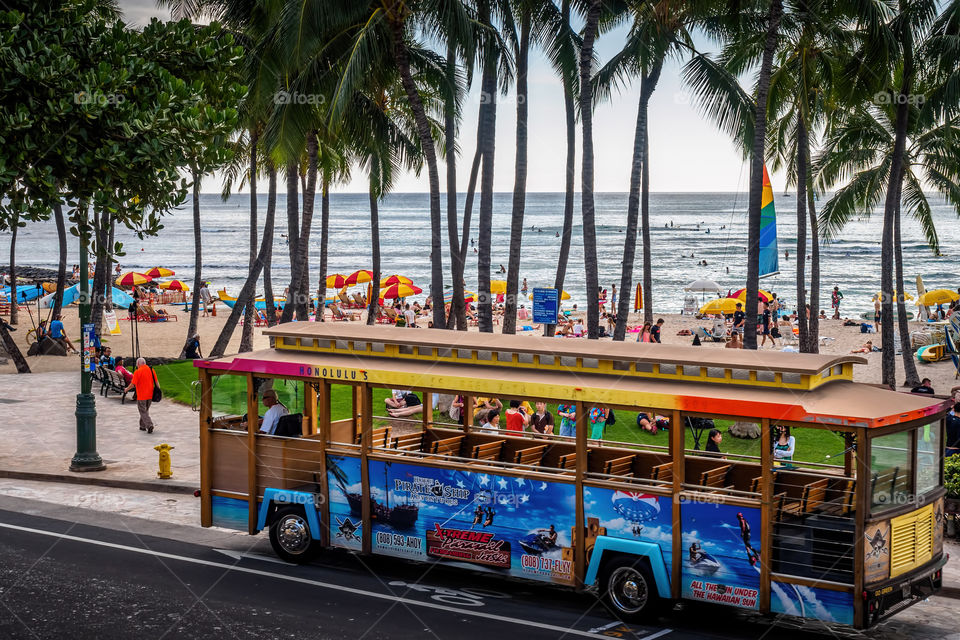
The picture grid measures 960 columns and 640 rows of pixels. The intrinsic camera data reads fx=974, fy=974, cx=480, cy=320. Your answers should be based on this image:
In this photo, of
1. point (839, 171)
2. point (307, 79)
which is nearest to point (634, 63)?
point (307, 79)

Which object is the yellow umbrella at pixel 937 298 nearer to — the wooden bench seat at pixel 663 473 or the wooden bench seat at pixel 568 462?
the wooden bench seat at pixel 568 462

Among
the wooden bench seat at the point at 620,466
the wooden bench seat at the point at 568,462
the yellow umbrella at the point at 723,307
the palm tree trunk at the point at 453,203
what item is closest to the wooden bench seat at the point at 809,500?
the wooden bench seat at the point at 620,466

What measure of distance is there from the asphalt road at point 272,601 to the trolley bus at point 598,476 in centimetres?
41

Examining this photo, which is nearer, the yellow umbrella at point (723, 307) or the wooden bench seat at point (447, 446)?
the wooden bench seat at point (447, 446)

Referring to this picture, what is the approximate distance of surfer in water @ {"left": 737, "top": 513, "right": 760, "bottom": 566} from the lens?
382 inches

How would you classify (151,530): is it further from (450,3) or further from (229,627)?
(450,3)

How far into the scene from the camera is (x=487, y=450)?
1264 centimetres

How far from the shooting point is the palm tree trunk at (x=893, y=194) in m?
24.4

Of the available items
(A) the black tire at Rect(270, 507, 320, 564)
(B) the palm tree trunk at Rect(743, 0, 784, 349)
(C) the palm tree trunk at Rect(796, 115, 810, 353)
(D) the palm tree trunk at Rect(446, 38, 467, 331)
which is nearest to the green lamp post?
(A) the black tire at Rect(270, 507, 320, 564)

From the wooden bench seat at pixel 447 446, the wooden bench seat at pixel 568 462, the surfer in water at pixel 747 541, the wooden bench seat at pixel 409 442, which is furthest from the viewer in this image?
the wooden bench seat at pixel 447 446

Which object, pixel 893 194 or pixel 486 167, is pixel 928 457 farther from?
pixel 893 194

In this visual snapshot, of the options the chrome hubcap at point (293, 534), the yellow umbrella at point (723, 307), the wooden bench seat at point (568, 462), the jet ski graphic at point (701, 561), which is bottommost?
the chrome hubcap at point (293, 534)

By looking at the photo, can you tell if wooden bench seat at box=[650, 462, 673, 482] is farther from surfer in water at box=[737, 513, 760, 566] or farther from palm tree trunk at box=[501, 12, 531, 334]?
palm tree trunk at box=[501, 12, 531, 334]

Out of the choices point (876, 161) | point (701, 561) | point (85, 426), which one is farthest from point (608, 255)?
point (701, 561)
